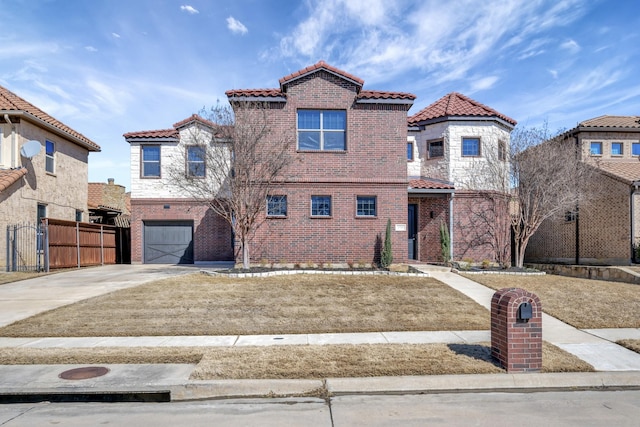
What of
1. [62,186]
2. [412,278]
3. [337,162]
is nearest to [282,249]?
[337,162]

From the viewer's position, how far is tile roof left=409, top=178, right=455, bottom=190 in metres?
16.9

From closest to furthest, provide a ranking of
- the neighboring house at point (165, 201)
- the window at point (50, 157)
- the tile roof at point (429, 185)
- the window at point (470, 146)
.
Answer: the tile roof at point (429, 185) < the window at point (470, 146) < the window at point (50, 157) < the neighboring house at point (165, 201)

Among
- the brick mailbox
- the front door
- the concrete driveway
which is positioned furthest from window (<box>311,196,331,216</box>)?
the brick mailbox

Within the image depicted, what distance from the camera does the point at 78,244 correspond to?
17.8m

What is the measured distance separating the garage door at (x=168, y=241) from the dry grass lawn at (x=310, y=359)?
13.3 metres

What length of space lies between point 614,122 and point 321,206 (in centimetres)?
1733

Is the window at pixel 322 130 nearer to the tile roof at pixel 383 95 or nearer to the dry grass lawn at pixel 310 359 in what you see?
the tile roof at pixel 383 95

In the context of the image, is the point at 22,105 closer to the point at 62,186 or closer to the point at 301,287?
the point at 62,186

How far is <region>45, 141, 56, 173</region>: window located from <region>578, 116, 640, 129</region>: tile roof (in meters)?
25.4

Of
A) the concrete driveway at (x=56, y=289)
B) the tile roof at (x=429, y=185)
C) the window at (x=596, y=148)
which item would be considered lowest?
the concrete driveway at (x=56, y=289)

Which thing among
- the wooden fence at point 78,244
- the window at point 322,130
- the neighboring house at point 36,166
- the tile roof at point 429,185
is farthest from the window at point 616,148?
the neighboring house at point 36,166

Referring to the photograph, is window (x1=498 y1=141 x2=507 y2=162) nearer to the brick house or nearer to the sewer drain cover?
the brick house

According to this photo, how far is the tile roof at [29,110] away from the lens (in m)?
16.5

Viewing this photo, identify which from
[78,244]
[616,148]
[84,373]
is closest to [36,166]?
[78,244]
